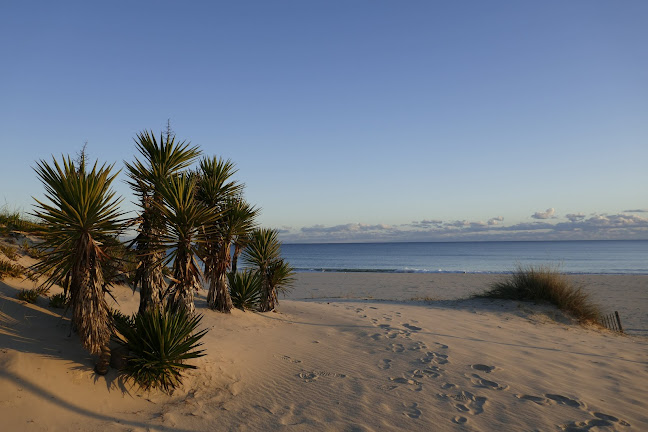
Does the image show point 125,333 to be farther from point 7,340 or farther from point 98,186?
point 98,186

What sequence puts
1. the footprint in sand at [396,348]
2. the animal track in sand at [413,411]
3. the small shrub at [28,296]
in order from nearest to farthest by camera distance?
the animal track in sand at [413,411] → the small shrub at [28,296] → the footprint in sand at [396,348]

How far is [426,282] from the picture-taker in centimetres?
2902

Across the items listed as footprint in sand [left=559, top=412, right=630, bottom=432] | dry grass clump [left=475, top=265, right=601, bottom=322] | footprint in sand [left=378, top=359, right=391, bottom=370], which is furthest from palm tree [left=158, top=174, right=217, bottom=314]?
dry grass clump [left=475, top=265, right=601, bottom=322]

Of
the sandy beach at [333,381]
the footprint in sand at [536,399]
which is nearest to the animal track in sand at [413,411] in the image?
the sandy beach at [333,381]

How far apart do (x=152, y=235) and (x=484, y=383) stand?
6.05 metres

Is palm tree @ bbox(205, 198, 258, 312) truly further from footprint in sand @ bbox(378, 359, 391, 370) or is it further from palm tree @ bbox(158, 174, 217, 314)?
footprint in sand @ bbox(378, 359, 391, 370)

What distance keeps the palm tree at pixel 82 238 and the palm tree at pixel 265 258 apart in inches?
197

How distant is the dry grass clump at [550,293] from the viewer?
41.0 ft

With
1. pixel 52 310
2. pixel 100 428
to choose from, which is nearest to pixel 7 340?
pixel 52 310

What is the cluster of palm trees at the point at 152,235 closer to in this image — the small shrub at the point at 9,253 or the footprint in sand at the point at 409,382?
the small shrub at the point at 9,253

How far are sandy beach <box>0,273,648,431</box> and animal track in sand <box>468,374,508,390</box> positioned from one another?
0.11ft

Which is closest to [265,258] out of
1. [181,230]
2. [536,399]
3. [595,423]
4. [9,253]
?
[181,230]

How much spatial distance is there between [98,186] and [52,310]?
3039mm

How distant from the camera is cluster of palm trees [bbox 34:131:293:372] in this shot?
17.1ft
